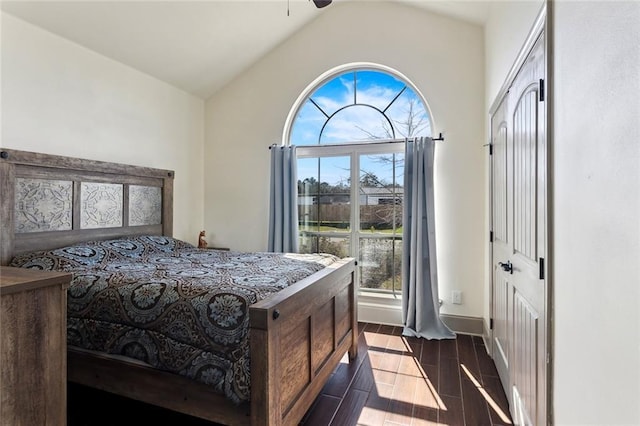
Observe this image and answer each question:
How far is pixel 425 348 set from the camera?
300 centimetres

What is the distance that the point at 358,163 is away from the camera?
12.5 ft

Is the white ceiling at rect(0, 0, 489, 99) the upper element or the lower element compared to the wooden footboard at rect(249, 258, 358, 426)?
upper

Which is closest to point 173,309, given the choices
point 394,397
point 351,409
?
point 351,409

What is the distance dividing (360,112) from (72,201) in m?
2.87

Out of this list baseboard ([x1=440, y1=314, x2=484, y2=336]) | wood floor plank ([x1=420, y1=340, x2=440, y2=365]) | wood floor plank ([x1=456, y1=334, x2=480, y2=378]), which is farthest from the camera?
baseboard ([x1=440, y1=314, x2=484, y2=336])

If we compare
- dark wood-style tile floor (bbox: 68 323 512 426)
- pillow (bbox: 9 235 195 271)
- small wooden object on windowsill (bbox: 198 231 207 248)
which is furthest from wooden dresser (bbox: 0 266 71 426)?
small wooden object on windowsill (bbox: 198 231 207 248)

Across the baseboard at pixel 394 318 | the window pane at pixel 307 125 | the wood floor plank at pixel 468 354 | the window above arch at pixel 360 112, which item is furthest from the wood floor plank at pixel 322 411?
the window pane at pixel 307 125

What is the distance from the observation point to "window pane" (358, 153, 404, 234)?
3.66 meters

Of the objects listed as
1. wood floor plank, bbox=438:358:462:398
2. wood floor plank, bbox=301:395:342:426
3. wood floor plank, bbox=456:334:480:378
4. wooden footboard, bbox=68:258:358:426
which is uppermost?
wooden footboard, bbox=68:258:358:426

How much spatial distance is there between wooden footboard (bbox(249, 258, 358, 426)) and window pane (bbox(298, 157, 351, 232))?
4.46 ft

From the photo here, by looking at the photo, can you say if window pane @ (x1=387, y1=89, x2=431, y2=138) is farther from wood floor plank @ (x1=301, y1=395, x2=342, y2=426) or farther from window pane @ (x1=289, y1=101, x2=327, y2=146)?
wood floor plank @ (x1=301, y1=395, x2=342, y2=426)
